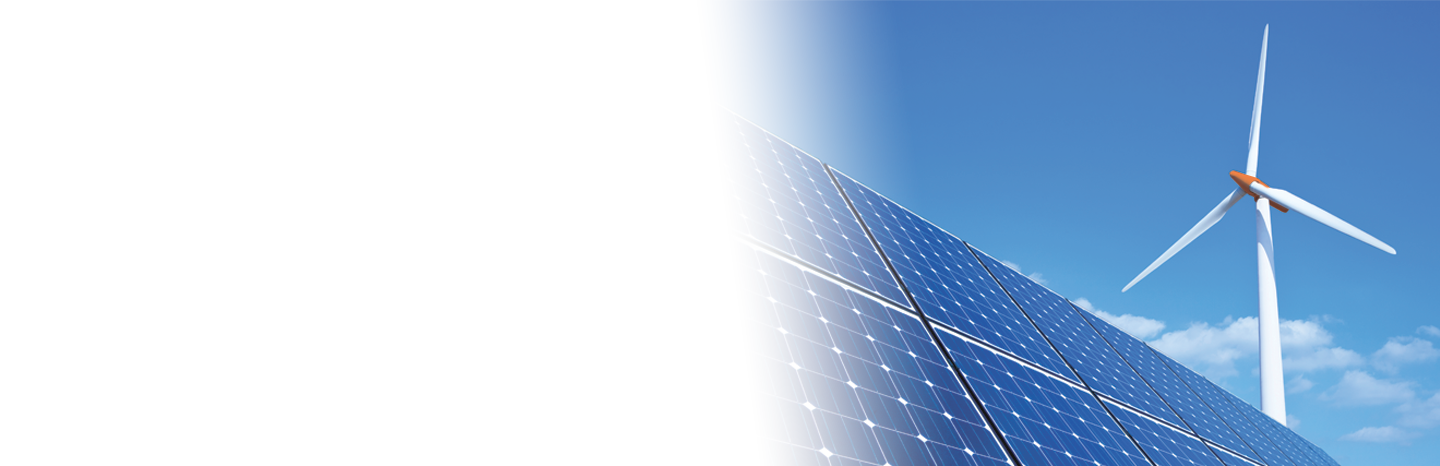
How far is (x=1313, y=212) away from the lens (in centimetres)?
4672

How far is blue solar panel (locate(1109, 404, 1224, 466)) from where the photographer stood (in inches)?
710

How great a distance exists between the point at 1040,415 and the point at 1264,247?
49569mm

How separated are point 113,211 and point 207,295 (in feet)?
1.17

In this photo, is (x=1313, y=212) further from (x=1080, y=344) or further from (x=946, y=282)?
(x=946, y=282)

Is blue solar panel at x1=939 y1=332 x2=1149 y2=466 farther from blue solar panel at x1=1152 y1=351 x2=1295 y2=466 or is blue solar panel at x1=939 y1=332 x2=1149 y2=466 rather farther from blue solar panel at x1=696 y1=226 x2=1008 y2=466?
blue solar panel at x1=1152 y1=351 x2=1295 y2=466

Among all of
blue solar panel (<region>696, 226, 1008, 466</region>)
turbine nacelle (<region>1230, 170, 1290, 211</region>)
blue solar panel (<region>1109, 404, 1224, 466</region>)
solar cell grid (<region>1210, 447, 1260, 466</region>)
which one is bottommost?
blue solar panel (<region>696, 226, 1008, 466</region>)

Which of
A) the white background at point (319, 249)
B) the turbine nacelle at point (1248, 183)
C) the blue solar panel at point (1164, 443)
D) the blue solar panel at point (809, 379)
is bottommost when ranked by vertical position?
Answer: the white background at point (319, 249)

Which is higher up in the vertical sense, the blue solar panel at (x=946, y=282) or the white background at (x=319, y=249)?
the blue solar panel at (x=946, y=282)

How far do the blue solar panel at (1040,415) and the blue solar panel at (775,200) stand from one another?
2379 millimetres

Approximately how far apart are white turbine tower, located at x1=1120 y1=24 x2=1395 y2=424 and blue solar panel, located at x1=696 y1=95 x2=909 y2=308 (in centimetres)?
4241

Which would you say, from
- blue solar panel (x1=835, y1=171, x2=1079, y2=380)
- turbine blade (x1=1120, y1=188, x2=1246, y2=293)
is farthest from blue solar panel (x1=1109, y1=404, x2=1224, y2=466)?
turbine blade (x1=1120, y1=188, x2=1246, y2=293)

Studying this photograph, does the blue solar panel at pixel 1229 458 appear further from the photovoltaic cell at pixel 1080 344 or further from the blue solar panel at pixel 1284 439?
the blue solar panel at pixel 1284 439

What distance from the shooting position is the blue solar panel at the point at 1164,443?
59.2 ft

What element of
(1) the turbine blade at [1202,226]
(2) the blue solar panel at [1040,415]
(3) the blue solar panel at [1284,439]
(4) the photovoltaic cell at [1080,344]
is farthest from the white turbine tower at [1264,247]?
(2) the blue solar panel at [1040,415]
